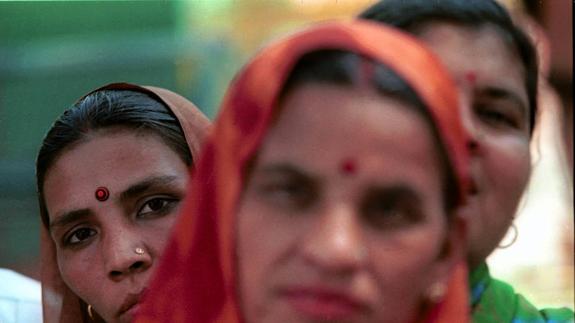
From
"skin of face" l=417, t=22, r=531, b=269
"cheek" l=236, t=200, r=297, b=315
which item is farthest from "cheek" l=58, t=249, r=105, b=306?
"skin of face" l=417, t=22, r=531, b=269

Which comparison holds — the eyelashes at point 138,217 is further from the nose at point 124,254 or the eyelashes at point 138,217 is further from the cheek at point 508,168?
the cheek at point 508,168

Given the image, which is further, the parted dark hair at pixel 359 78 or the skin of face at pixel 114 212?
the skin of face at pixel 114 212

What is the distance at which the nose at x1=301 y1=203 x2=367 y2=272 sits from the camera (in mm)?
635

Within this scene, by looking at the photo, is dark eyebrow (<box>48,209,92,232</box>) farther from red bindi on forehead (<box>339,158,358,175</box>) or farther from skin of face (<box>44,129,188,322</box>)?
red bindi on forehead (<box>339,158,358,175</box>)

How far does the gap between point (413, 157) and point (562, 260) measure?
1.59 metres

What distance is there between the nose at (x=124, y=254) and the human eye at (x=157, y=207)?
4 centimetres

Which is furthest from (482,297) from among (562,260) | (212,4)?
(562,260)

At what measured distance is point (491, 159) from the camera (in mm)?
796

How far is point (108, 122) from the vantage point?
41.1 inches

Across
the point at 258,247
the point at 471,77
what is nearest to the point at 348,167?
the point at 258,247

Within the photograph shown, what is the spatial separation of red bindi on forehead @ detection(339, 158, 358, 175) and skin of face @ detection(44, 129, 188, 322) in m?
0.37

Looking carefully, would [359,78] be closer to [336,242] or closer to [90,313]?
[336,242]

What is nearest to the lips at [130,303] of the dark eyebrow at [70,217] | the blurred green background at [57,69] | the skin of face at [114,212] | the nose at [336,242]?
the skin of face at [114,212]

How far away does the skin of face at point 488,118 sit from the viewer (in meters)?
0.79
